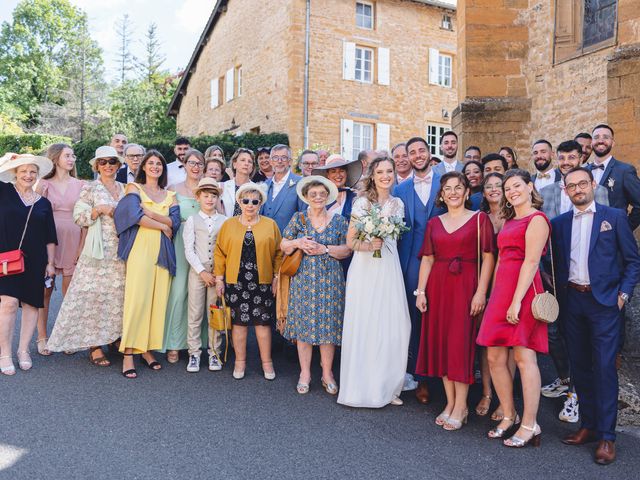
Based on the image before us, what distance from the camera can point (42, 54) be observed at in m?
48.4

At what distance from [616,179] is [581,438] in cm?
264

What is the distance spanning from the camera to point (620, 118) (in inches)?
308

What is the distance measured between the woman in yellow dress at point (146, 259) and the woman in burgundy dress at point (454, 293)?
268cm

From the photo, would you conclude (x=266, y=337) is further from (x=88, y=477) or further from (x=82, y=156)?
(x=82, y=156)

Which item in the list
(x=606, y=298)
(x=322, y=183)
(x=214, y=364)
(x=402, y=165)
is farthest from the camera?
(x=402, y=165)

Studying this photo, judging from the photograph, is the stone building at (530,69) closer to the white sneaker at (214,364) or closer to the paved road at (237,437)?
the paved road at (237,437)

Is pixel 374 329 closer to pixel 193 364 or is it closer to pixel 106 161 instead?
pixel 193 364

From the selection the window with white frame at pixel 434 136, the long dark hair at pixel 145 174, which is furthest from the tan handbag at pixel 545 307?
the window with white frame at pixel 434 136

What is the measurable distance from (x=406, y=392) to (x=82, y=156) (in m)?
24.5

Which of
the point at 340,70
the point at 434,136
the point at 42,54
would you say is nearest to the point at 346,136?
the point at 340,70

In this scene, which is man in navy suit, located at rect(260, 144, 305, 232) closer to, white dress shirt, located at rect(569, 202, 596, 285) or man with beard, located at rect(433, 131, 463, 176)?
man with beard, located at rect(433, 131, 463, 176)

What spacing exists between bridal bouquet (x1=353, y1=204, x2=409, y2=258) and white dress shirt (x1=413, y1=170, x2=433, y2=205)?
2.70 ft

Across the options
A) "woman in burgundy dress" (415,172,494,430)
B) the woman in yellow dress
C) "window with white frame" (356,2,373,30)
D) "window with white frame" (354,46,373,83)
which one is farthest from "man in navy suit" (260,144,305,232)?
"window with white frame" (356,2,373,30)

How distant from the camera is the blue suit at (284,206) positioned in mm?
6527
